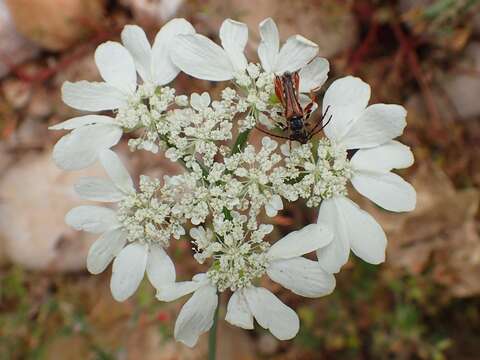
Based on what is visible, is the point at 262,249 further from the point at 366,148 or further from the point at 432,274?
the point at 432,274

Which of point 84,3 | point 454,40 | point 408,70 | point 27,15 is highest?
point 454,40

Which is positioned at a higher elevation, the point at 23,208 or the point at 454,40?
the point at 454,40

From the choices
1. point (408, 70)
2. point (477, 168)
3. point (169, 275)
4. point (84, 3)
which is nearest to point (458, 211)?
point (477, 168)

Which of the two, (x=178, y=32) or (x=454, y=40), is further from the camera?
(x=454, y=40)

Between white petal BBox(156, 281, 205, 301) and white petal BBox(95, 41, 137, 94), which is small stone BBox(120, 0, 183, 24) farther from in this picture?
white petal BBox(156, 281, 205, 301)

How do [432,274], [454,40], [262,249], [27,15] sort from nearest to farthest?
1. [262,249]
2. [432,274]
3. [454,40]
4. [27,15]

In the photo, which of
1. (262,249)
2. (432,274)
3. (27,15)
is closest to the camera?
(262,249)

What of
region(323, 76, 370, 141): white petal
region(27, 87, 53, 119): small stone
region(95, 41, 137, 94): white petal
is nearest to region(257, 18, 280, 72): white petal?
region(323, 76, 370, 141): white petal
